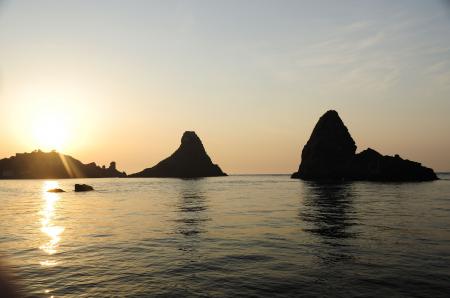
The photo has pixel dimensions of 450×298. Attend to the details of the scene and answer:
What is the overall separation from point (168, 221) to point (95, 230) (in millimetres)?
8294

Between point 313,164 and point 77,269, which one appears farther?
point 313,164

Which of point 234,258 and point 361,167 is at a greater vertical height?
point 361,167

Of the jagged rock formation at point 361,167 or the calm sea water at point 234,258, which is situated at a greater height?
the jagged rock formation at point 361,167

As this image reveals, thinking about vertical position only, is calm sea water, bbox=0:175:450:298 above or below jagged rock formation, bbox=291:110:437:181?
below

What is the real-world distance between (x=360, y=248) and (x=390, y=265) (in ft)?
14.8

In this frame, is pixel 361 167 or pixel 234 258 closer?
pixel 234 258

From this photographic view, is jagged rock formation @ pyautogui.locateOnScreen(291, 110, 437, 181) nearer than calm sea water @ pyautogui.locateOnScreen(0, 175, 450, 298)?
No

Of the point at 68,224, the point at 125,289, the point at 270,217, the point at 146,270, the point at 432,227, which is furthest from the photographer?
the point at 270,217

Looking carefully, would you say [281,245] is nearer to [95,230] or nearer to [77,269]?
[77,269]

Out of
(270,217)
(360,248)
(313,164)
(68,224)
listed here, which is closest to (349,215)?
(270,217)

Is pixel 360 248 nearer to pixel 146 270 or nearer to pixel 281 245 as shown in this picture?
pixel 281 245

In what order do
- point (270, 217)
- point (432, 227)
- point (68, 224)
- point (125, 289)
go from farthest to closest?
point (270, 217), point (68, 224), point (432, 227), point (125, 289)

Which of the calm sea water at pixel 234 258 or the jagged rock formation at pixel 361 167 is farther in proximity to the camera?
the jagged rock formation at pixel 361 167

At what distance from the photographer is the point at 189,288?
15.4 metres
